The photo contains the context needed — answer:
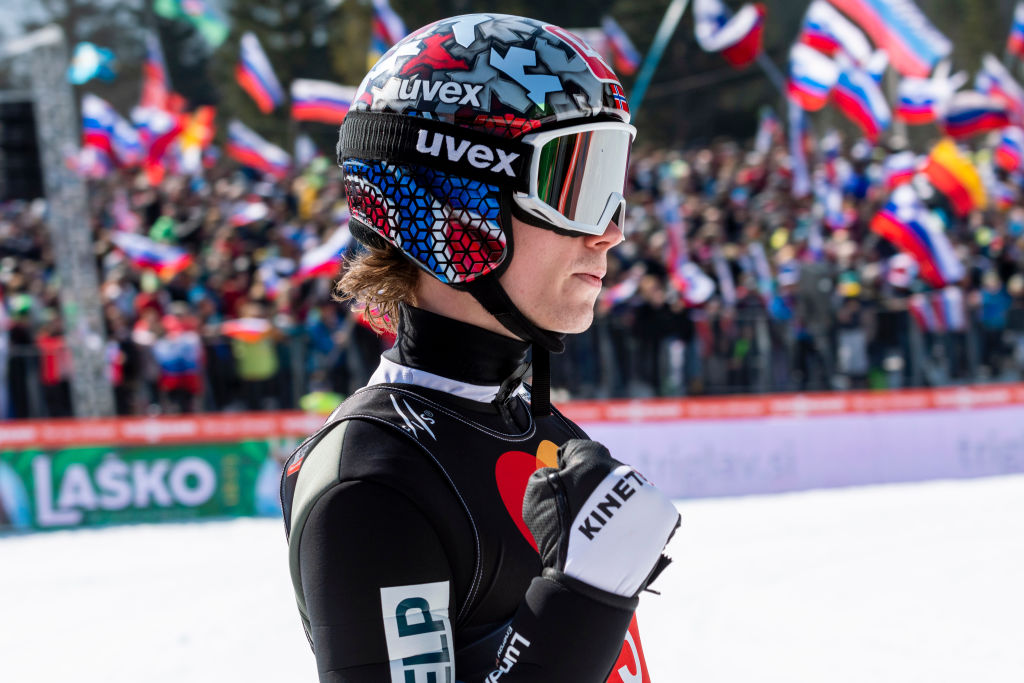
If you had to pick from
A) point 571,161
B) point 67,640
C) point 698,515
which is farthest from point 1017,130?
point 571,161

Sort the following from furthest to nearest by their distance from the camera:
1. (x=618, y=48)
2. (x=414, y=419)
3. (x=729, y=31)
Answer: (x=618, y=48), (x=729, y=31), (x=414, y=419)

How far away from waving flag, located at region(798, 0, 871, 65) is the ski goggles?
1325 centimetres

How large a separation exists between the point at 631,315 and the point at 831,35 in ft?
19.5

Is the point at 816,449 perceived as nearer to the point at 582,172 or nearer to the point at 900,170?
the point at 900,170

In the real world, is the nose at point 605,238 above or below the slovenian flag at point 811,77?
below

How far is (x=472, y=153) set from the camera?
1.56 metres

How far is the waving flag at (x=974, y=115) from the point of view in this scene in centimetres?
1398

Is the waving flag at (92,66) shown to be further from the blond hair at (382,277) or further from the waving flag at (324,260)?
the blond hair at (382,277)

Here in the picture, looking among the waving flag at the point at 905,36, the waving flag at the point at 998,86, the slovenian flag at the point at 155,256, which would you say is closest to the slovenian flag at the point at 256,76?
the slovenian flag at the point at 155,256

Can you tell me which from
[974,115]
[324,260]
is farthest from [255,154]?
[974,115]

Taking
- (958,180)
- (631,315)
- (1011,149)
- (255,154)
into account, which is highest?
(255,154)

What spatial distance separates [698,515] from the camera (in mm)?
8242

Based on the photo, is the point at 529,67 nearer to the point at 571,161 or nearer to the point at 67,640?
the point at 571,161

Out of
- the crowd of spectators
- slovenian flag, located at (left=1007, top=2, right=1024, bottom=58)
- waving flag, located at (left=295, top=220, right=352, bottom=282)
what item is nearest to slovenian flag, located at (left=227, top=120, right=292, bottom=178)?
the crowd of spectators
